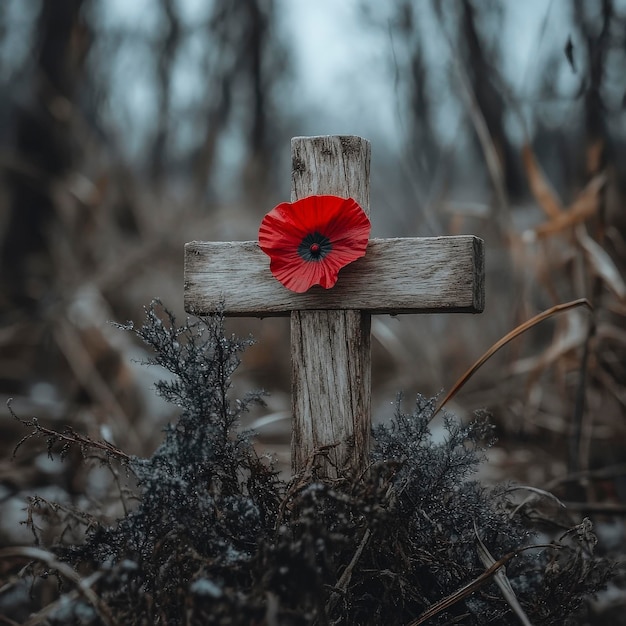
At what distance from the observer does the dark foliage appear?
4.03ft

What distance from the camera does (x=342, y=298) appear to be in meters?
1.58

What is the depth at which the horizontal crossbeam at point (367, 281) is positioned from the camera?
1517mm

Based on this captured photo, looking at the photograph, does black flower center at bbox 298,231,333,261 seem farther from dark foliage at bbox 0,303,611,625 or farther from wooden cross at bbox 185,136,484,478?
dark foliage at bbox 0,303,611,625

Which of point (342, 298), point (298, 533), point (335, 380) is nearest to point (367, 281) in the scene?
point (342, 298)

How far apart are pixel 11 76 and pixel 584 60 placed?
9453mm

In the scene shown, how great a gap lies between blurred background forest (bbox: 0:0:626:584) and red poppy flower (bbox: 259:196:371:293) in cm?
40

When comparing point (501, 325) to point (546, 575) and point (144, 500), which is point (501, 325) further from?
point (144, 500)

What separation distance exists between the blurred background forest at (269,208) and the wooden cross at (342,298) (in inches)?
6.0

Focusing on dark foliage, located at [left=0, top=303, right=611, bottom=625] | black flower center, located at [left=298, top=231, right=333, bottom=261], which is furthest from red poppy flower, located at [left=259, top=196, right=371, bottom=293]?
dark foliage, located at [left=0, top=303, right=611, bottom=625]

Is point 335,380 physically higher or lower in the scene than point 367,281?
lower

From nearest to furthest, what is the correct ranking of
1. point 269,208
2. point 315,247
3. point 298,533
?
point 298,533 < point 315,247 < point 269,208

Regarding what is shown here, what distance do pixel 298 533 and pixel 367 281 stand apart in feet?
1.79

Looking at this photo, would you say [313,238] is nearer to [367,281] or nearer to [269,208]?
[367,281]

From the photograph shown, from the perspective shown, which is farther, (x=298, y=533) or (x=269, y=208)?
(x=269, y=208)
